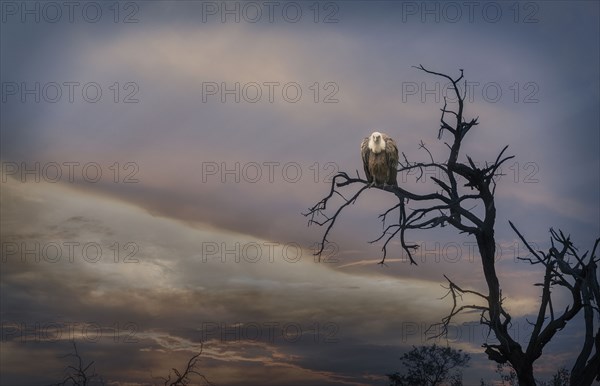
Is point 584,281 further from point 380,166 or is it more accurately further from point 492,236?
point 380,166

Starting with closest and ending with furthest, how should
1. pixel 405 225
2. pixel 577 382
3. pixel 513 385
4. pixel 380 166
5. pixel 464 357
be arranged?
1. pixel 577 382
2. pixel 405 225
3. pixel 380 166
4. pixel 513 385
5. pixel 464 357

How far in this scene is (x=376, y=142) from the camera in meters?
12.8

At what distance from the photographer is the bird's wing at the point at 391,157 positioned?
1264cm

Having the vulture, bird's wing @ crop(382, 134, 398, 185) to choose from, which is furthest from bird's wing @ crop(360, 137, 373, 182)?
bird's wing @ crop(382, 134, 398, 185)

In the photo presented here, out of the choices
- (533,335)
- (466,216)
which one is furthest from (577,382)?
(466,216)

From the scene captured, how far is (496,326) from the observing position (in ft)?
33.1

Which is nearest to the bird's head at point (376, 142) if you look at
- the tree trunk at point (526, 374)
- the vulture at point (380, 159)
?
the vulture at point (380, 159)

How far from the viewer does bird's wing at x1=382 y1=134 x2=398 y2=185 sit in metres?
12.6

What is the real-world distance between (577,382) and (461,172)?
3.20 metres

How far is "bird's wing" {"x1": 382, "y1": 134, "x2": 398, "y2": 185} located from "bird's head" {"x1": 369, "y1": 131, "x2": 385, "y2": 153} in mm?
88

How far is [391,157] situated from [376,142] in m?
0.37

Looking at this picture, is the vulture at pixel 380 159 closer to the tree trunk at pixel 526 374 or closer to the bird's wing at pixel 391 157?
the bird's wing at pixel 391 157

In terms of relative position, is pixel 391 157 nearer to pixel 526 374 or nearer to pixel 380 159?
pixel 380 159

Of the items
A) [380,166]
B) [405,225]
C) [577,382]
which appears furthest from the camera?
[380,166]
